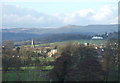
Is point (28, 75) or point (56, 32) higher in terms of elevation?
point (56, 32)

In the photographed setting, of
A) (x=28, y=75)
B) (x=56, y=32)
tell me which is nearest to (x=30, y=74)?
(x=28, y=75)

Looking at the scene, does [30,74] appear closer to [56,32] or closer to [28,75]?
[28,75]

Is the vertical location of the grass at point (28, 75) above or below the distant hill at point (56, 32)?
below

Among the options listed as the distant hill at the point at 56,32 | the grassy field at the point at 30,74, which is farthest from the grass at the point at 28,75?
the distant hill at the point at 56,32

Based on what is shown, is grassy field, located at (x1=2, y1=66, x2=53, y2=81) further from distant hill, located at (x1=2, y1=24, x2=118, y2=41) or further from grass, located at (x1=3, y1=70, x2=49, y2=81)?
distant hill, located at (x1=2, y1=24, x2=118, y2=41)

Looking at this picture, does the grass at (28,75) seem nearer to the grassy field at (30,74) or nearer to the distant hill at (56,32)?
the grassy field at (30,74)

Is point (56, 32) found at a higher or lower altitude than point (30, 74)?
higher

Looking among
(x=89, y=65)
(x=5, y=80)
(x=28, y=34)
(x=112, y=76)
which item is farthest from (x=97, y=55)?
(x=5, y=80)

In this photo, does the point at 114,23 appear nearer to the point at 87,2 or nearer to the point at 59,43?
the point at 87,2

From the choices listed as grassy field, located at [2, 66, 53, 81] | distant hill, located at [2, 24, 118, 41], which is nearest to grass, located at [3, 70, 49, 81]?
grassy field, located at [2, 66, 53, 81]
